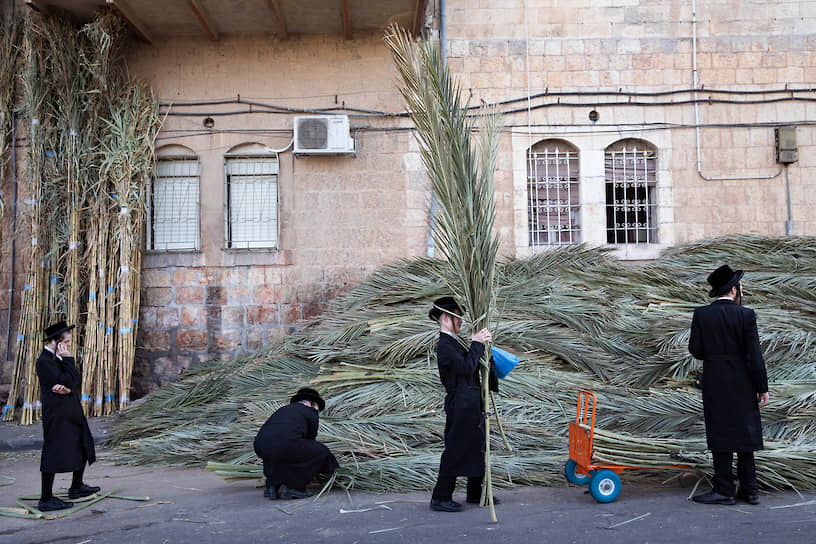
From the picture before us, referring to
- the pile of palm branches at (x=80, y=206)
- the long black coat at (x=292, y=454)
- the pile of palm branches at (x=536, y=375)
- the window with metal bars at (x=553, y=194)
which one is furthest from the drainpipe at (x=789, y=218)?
the pile of palm branches at (x=80, y=206)

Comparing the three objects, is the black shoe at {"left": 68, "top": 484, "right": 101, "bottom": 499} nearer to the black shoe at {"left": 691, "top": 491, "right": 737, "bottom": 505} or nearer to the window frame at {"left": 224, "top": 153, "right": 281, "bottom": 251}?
the black shoe at {"left": 691, "top": 491, "right": 737, "bottom": 505}

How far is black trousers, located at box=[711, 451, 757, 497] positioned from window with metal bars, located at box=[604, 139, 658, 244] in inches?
208

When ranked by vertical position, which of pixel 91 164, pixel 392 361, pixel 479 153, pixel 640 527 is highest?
pixel 91 164

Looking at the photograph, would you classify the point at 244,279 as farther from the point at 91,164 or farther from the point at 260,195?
the point at 91,164

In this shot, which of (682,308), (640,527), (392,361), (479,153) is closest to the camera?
(640,527)

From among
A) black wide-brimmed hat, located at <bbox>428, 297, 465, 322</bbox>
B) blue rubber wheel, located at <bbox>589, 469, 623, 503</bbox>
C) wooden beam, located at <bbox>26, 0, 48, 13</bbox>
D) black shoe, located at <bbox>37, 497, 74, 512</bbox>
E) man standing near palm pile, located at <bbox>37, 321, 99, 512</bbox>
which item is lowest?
black shoe, located at <bbox>37, 497, 74, 512</bbox>

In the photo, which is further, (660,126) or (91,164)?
(660,126)

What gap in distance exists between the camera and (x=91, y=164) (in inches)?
326

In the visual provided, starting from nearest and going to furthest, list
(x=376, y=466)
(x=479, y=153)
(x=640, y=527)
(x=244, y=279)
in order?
(x=640, y=527) → (x=479, y=153) → (x=376, y=466) → (x=244, y=279)

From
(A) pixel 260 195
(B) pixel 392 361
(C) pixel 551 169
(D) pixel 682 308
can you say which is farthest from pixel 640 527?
(A) pixel 260 195

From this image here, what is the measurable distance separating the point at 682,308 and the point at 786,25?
16.5 feet

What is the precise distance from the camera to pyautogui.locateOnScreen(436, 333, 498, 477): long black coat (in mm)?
4152

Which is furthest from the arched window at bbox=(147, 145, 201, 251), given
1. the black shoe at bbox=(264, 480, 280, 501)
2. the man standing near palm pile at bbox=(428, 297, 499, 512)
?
the man standing near palm pile at bbox=(428, 297, 499, 512)

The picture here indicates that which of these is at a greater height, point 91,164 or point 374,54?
point 374,54
